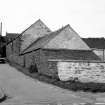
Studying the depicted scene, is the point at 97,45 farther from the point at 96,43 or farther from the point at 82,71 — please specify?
the point at 82,71

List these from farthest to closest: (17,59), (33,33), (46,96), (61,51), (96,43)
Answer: (96,43) < (17,59) < (33,33) < (61,51) < (46,96)

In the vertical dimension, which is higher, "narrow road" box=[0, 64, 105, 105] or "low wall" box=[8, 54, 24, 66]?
"low wall" box=[8, 54, 24, 66]

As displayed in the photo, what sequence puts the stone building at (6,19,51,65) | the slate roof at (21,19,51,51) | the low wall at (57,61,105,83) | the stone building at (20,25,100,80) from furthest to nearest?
the slate roof at (21,19,51,51)
the stone building at (6,19,51,65)
the stone building at (20,25,100,80)
the low wall at (57,61,105,83)

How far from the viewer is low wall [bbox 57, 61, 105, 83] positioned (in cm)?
2191

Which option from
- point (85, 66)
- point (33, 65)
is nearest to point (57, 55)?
point (33, 65)

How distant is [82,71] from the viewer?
22.1 m

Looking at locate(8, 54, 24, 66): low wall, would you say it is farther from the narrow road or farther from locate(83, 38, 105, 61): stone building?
the narrow road

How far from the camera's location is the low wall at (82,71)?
21906mm

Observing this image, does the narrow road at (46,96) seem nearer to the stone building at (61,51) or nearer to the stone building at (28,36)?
the stone building at (61,51)

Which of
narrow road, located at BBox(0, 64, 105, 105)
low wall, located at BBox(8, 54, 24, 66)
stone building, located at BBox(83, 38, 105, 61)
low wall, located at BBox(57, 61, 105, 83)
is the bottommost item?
narrow road, located at BBox(0, 64, 105, 105)

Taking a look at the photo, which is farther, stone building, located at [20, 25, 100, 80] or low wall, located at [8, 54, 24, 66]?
low wall, located at [8, 54, 24, 66]

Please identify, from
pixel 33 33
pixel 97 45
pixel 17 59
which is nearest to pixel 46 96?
pixel 33 33

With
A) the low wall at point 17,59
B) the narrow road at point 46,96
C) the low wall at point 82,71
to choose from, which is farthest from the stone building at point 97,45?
the narrow road at point 46,96

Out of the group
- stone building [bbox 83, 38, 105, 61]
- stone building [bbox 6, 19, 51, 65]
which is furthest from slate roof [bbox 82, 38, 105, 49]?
stone building [bbox 6, 19, 51, 65]
